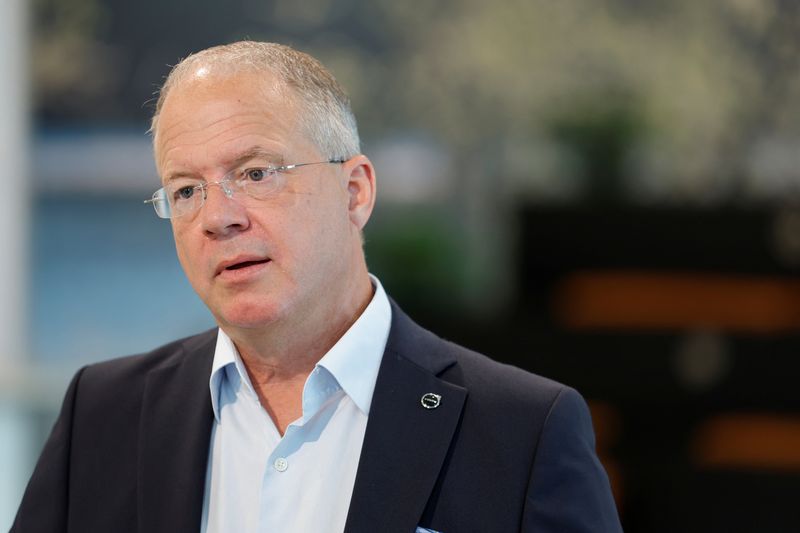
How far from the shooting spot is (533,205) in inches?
200

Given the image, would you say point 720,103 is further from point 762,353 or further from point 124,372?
point 124,372

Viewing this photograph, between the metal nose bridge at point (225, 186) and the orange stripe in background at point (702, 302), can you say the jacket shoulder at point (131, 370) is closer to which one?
the metal nose bridge at point (225, 186)

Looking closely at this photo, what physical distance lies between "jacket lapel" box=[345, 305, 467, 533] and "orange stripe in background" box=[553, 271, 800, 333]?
3.15 meters

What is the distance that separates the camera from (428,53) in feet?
24.8

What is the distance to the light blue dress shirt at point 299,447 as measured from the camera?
1.59 m

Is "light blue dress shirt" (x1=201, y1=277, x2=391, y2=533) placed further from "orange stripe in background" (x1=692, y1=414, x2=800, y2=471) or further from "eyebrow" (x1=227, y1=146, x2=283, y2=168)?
"orange stripe in background" (x1=692, y1=414, x2=800, y2=471)

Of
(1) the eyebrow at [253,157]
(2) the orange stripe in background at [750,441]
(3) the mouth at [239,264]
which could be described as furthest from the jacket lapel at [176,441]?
(2) the orange stripe in background at [750,441]

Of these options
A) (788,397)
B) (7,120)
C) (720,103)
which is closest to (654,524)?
(788,397)

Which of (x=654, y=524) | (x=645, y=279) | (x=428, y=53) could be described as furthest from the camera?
(x=428, y=53)

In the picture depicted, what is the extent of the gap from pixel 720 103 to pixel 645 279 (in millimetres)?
2483

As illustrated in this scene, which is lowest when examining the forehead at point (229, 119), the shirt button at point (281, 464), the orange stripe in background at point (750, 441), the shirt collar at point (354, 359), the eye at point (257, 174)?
the shirt button at point (281, 464)

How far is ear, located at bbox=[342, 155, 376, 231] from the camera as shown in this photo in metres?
1.71

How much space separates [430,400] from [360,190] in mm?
327

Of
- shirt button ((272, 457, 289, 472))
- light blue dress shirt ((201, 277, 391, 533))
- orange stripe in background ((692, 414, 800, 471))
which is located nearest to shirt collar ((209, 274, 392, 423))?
light blue dress shirt ((201, 277, 391, 533))
